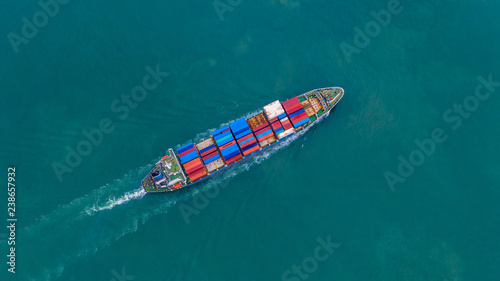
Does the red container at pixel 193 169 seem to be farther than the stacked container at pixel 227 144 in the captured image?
No

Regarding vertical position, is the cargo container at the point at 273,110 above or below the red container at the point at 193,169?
above

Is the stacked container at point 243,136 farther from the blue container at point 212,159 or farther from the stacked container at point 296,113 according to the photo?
the stacked container at point 296,113

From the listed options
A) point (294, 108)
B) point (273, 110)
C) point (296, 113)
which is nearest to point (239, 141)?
point (273, 110)

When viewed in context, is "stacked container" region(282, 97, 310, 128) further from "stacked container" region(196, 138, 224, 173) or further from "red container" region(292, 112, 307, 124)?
"stacked container" region(196, 138, 224, 173)

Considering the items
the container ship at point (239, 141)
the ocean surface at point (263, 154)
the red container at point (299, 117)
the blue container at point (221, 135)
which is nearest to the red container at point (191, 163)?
the container ship at point (239, 141)

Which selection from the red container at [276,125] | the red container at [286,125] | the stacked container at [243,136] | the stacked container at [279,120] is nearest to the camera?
the stacked container at [243,136]

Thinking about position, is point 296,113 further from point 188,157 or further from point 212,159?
point 188,157

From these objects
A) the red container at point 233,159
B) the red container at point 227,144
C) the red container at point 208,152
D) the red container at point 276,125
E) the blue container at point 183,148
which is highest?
the blue container at point 183,148

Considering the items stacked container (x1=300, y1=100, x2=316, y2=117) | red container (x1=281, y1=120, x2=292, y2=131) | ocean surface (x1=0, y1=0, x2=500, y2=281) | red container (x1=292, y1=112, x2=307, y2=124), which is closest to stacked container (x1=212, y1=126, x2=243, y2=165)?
ocean surface (x1=0, y1=0, x2=500, y2=281)

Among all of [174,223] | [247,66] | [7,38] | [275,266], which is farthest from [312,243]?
[7,38]
